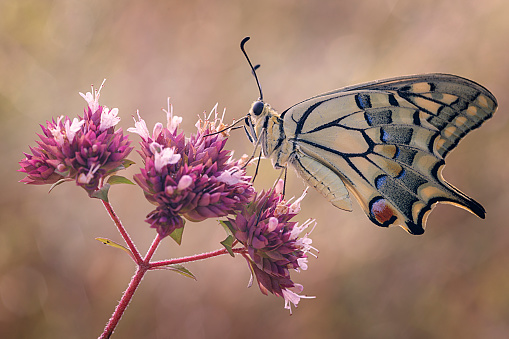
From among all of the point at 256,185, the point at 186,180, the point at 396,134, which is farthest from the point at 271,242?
the point at 256,185

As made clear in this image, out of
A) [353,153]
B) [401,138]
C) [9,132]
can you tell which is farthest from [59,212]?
[401,138]

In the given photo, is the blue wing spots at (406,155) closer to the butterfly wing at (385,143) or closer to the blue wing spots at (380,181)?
the butterfly wing at (385,143)

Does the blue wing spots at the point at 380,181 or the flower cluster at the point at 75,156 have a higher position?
the blue wing spots at the point at 380,181

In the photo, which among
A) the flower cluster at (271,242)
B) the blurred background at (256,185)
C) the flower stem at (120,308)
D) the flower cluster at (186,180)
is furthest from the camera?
the blurred background at (256,185)

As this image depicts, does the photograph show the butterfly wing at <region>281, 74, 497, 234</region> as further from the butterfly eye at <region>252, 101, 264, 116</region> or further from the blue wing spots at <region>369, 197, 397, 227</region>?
the butterfly eye at <region>252, 101, 264, 116</region>

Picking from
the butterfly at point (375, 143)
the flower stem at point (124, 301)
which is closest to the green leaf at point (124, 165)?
the flower stem at point (124, 301)

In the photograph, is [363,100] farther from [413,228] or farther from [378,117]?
[413,228]

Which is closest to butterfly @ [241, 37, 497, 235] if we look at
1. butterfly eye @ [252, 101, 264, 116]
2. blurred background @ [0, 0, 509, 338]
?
butterfly eye @ [252, 101, 264, 116]
